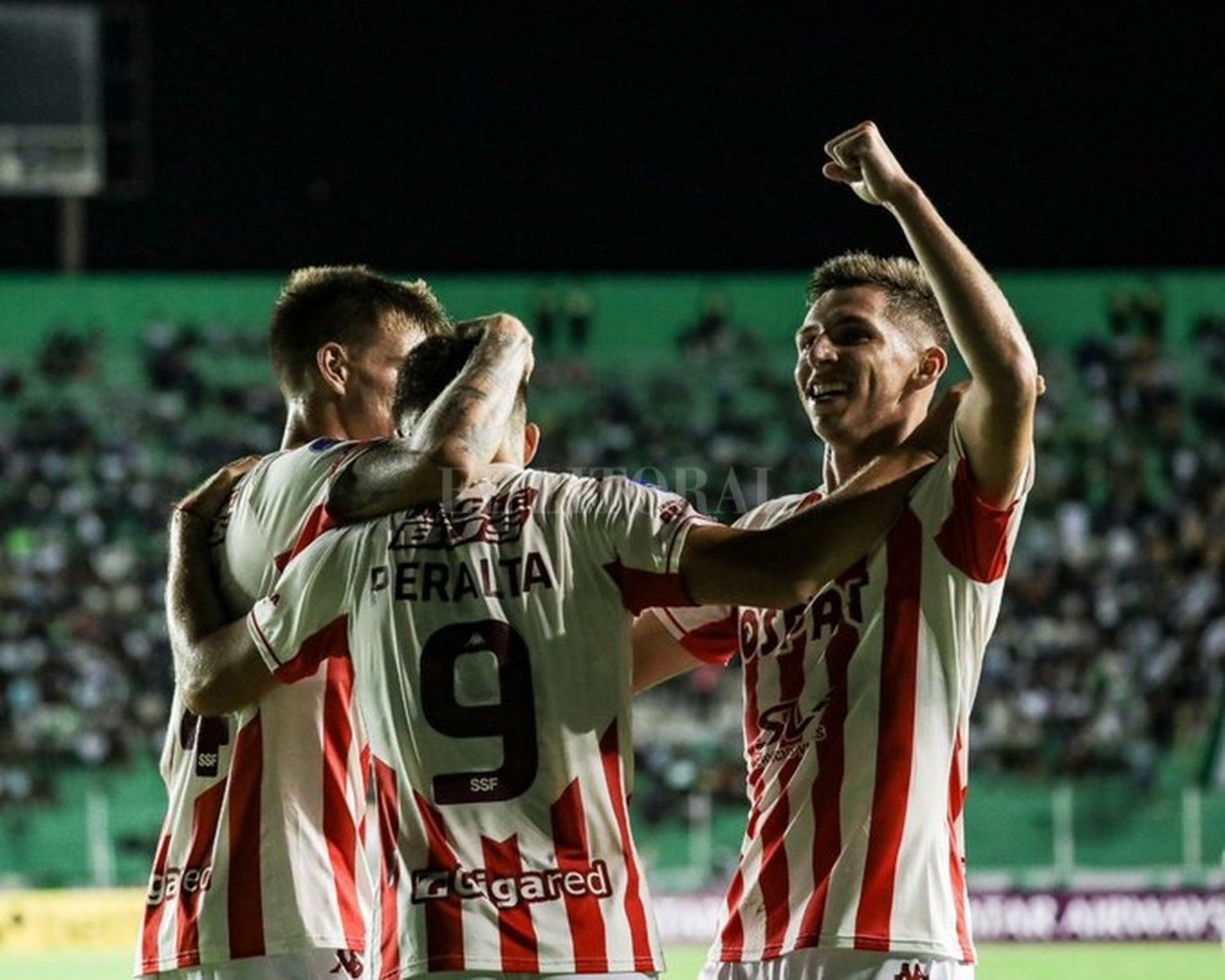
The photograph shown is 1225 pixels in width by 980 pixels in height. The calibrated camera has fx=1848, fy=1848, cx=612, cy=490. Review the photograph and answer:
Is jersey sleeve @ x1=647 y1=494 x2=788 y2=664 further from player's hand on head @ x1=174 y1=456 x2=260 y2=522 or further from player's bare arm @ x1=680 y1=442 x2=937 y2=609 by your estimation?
player's hand on head @ x1=174 y1=456 x2=260 y2=522

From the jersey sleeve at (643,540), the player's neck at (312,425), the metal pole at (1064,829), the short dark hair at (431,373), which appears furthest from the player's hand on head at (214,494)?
the metal pole at (1064,829)

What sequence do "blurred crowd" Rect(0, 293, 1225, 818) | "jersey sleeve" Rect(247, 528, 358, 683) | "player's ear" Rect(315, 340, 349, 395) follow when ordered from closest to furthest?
"jersey sleeve" Rect(247, 528, 358, 683)
"player's ear" Rect(315, 340, 349, 395)
"blurred crowd" Rect(0, 293, 1225, 818)

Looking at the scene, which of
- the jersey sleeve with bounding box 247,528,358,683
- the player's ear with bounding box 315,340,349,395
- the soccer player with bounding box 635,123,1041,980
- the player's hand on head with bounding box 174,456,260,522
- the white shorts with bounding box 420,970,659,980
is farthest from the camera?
the player's ear with bounding box 315,340,349,395

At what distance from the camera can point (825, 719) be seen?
3.65 metres

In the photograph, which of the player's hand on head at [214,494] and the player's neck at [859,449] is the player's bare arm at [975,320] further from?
the player's hand on head at [214,494]

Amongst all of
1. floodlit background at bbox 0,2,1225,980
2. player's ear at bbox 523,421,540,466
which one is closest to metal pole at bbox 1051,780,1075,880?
floodlit background at bbox 0,2,1225,980

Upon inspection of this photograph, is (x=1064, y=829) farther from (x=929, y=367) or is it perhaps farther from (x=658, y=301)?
(x=929, y=367)

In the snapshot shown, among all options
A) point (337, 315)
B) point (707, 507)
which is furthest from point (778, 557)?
point (707, 507)

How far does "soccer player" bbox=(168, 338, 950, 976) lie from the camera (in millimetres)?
3256

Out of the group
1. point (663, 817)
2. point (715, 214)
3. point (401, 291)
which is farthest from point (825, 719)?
point (715, 214)

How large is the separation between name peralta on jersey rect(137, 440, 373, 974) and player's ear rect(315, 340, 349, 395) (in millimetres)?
350

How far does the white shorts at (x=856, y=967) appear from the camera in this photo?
3467 mm

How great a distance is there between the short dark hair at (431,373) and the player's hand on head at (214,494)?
2.20 feet

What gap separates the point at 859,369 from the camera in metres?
3.91
